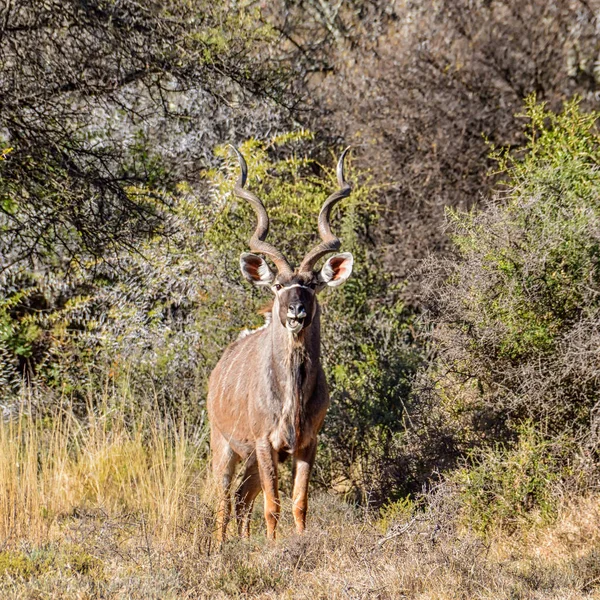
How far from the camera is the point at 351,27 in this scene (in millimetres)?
15547

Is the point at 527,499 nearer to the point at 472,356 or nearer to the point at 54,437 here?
the point at 472,356

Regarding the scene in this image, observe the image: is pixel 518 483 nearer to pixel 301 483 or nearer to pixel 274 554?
pixel 301 483

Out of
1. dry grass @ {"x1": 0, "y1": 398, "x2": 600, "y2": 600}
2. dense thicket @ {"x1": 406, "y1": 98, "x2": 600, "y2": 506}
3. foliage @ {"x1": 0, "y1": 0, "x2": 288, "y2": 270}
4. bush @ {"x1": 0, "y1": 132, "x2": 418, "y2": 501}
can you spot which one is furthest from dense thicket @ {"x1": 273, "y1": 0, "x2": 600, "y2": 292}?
dry grass @ {"x1": 0, "y1": 398, "x2": 600, "y2": 600}

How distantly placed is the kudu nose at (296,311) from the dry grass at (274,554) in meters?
1.28

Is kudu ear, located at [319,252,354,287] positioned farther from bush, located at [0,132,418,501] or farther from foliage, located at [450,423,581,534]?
foliage, located at [450,423,581,534]

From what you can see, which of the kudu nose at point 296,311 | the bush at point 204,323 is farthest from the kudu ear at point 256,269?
the bush at point 204,323

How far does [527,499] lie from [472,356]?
44.4 inches

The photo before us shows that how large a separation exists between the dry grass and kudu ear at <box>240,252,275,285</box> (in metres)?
1.41

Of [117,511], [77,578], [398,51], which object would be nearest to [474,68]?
[398,51]

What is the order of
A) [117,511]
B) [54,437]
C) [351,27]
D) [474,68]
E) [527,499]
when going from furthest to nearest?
[351,27]
[474,68]
[54,437]
[117,511]
[527,499]

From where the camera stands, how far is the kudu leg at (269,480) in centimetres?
669

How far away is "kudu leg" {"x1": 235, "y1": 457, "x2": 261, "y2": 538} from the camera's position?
285 inches

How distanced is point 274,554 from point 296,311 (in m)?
1.65

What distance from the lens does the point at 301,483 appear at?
672 cm
